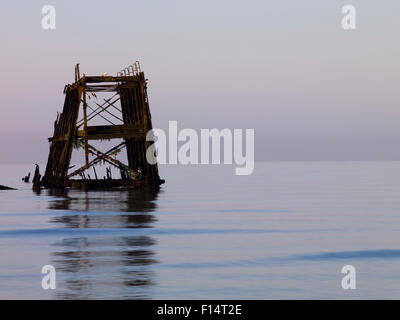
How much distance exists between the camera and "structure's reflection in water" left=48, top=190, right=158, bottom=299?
18.0 meters

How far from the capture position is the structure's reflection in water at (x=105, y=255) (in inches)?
710

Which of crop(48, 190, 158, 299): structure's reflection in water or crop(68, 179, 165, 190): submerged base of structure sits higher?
crop(68, 179, 165, 190): submerged base of structure

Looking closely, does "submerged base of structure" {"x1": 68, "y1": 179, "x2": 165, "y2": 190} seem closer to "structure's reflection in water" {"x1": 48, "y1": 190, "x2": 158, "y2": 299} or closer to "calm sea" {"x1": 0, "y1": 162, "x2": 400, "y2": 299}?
"calm sea" {"x1": 0, "y1": 162, "x2": 400, "y2": 299}

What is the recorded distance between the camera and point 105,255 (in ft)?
79.2
